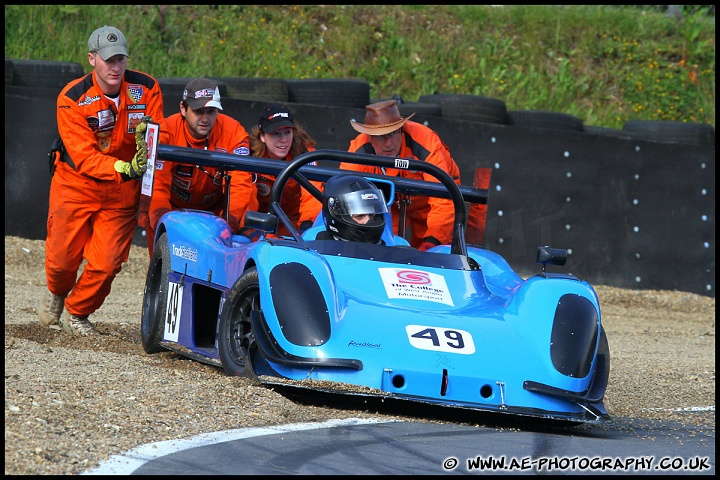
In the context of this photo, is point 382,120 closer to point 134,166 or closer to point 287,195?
point 287,195

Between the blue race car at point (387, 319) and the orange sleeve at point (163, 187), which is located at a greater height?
the orange sleeve at point (163, 187)

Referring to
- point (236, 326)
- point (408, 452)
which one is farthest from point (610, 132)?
point (408, 452)

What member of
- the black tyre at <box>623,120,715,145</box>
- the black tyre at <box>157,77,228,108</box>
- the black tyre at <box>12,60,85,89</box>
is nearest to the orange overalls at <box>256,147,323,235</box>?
the black tyre at <box>157,77,228,108</box>

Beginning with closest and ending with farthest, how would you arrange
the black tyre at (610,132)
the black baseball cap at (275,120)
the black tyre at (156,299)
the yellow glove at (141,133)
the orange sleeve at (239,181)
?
the black tyre at (156,299), the yellow glove at (141,133), the orange sleeve at (239,181), the black baseball cap at (275,120), the black tyre at (610,132)

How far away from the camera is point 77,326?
308 inches

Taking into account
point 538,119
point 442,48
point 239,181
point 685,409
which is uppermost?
point 442,48

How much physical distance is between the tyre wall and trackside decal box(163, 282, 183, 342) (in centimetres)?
470

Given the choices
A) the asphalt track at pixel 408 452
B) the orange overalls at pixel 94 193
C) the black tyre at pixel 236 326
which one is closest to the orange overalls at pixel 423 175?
the orange overalls at pixel 94 193

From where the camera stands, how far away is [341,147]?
1129 cm

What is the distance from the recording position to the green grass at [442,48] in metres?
15.4

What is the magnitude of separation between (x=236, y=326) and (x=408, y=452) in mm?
1635

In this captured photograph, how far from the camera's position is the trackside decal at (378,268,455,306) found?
600 cm

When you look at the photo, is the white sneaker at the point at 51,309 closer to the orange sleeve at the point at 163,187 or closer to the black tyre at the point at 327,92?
the orange sleeve at the point at 163,187

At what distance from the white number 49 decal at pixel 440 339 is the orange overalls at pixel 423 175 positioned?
2.17 metres
